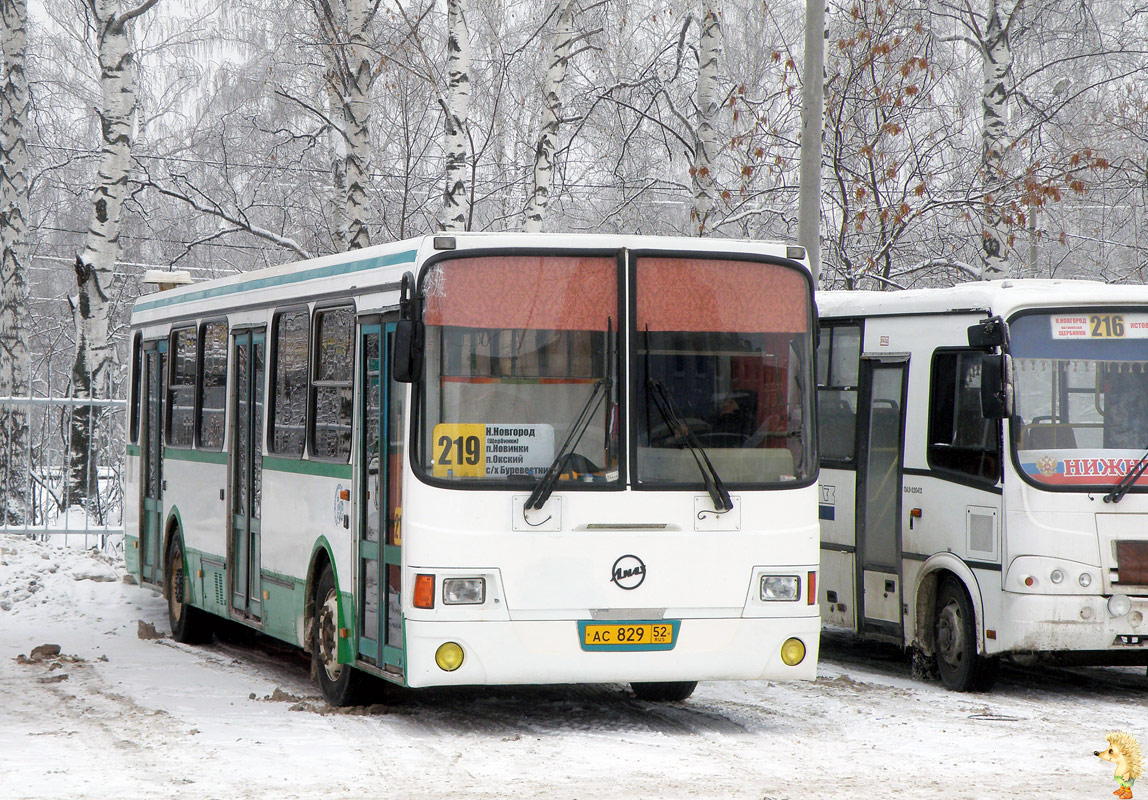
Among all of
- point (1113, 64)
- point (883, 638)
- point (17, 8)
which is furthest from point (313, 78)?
point (883, 638)

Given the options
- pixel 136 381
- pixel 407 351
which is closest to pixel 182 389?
pixel 136 381

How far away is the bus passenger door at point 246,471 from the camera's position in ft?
39.5

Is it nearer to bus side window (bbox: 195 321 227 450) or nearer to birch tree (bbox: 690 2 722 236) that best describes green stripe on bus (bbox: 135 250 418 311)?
bus side window (bbox: 195 321 227 450)

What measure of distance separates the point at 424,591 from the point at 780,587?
1.97 meters

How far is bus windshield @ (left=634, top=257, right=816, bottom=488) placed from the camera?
929 centimetres

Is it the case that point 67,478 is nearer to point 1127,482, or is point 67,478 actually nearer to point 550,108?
point 550,108

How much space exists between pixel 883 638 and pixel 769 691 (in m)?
1.65

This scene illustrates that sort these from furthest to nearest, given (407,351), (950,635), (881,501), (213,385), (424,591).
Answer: (213,385), (881,501), (950,635), (424,591), (407,351)

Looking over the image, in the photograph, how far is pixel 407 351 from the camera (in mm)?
8891

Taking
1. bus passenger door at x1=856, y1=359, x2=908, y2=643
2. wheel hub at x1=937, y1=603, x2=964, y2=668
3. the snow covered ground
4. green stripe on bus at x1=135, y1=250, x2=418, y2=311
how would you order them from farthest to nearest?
bus passenger door at x1=856, y1=359, x2=908, y2=643
wheel hub at x1=937, y1=603, x2=964, y2=668
green stripe on bus at x1=135, y1=250, x2=418, y2=311
the snow covered ground

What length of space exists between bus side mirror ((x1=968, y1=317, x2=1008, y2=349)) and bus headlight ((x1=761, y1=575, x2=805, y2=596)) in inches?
104

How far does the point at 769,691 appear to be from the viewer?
37.3 ft

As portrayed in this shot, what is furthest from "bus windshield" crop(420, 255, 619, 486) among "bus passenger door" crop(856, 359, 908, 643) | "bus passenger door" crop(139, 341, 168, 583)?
"bus passenger door" crop(139, 341, 168, 583)

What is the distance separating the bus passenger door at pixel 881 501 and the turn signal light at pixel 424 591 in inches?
181
